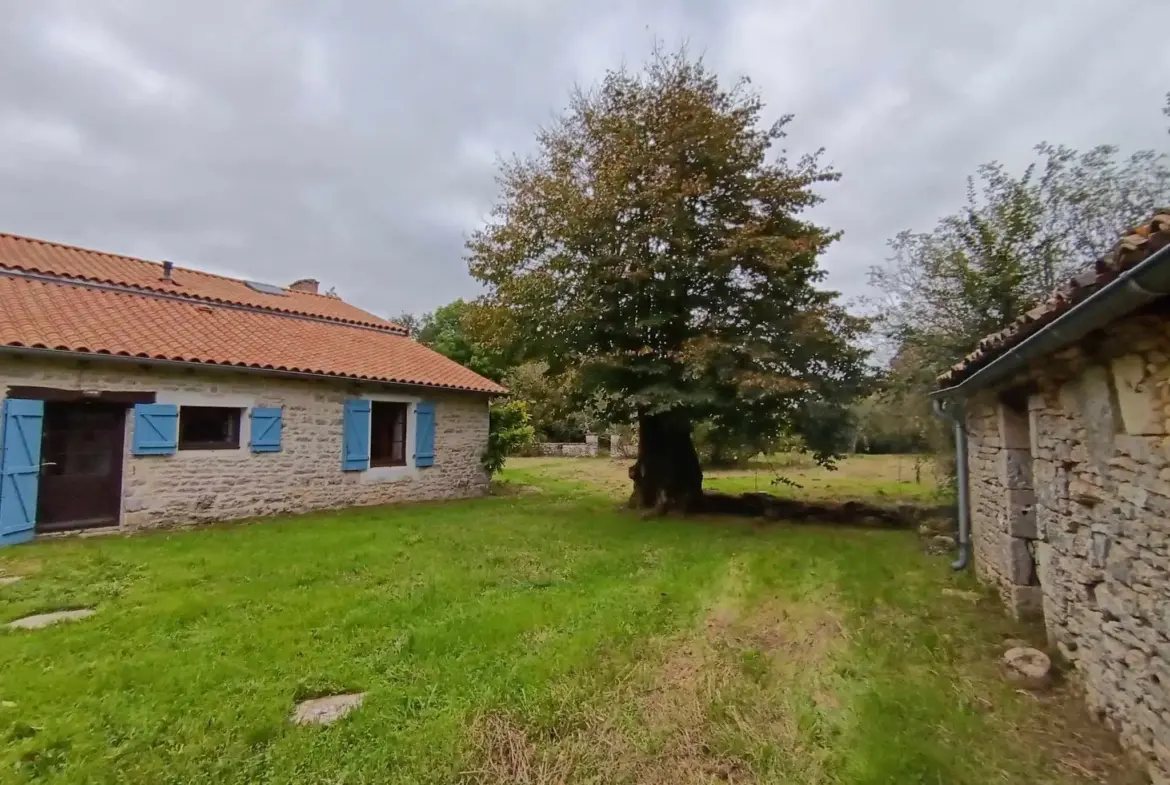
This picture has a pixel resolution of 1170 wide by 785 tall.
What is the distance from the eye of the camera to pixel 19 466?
23.5ft

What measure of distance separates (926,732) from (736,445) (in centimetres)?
736

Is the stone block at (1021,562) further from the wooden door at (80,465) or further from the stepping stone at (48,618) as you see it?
the wooden door at (80,465)

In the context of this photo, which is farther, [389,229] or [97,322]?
[389,229]

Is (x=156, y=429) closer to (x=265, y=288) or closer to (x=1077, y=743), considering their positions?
(x=265, y=288)

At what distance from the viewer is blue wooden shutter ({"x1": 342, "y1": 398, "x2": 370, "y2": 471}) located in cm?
1043

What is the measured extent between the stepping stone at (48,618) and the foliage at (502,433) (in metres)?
8.58

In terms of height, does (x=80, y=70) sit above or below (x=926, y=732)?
above

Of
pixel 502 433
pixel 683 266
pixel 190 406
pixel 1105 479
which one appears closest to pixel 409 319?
pixel 502 433

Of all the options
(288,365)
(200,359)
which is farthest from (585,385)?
(200,359)

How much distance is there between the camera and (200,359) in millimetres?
8555

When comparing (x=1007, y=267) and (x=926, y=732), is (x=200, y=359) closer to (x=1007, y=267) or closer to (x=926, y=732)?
(x=926, y=732)

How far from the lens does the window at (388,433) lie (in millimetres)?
11484

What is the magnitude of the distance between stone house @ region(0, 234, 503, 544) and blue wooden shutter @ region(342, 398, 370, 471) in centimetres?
2

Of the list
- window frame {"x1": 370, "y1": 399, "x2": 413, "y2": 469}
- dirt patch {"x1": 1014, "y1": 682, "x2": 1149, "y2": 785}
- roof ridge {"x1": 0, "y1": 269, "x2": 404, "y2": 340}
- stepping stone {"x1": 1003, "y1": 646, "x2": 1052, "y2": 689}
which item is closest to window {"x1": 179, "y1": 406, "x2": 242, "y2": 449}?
window frame {"x1": 370, "y1": 399, "x2": 413, "y2": 469}
